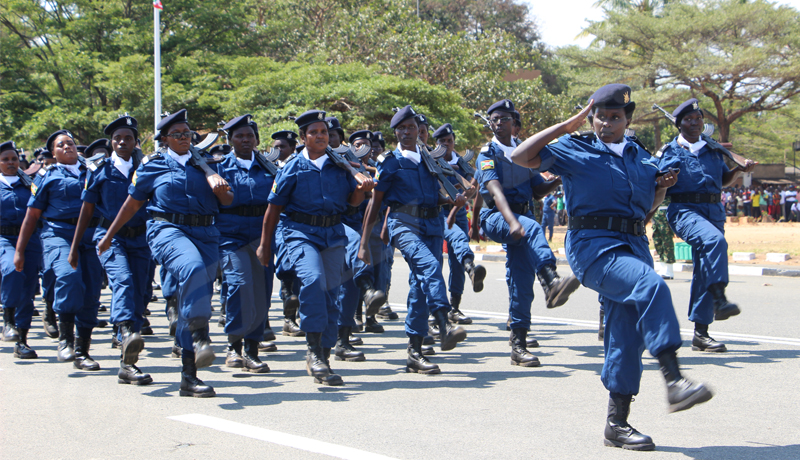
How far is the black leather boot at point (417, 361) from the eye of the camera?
256 inches

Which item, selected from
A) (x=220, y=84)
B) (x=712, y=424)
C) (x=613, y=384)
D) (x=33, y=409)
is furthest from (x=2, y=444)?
(x=220, y=84)

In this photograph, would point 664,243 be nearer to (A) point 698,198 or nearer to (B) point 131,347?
(A) point 698,198

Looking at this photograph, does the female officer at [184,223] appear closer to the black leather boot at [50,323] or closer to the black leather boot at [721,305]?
the black leather boot at [50,323]

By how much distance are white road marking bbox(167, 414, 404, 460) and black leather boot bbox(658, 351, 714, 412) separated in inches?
54.7

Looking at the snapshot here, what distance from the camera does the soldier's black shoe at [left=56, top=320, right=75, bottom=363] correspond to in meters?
7.16

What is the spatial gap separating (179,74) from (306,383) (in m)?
21.2

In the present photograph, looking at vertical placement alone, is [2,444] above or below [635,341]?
below

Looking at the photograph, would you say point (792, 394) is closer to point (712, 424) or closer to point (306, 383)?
point (712, 424)

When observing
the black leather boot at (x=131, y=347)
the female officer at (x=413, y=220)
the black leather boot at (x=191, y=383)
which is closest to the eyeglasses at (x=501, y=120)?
the female officer at (x=413, y=220)

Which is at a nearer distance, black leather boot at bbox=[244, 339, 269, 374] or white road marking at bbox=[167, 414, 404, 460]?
white road marking at bbox=[167, 414, 404, 460]

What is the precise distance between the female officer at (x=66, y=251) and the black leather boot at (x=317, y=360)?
1.93 metres

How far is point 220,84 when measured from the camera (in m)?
25.8

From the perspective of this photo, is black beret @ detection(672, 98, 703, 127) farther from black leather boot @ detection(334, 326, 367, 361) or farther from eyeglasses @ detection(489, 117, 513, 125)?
black leather boot @ detection(334, 326, 367, 361)

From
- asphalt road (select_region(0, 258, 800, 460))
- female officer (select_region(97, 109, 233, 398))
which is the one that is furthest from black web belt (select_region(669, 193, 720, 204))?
female officer (select_region(97, 109, 233, 398))
